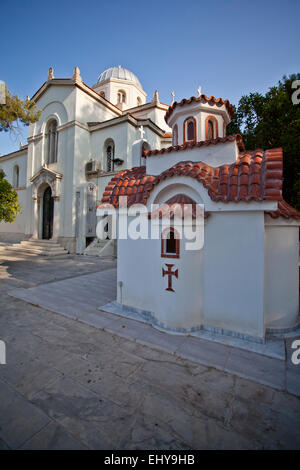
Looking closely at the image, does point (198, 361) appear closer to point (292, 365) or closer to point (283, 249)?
point (292, 365)

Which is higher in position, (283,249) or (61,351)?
(283,249)

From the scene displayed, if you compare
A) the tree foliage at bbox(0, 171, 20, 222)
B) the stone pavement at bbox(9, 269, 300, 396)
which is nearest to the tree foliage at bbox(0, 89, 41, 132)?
the tree foliage at bbox(0, 171, 20, 222)

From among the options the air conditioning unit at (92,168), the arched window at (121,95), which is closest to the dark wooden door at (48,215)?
the air conditioning unit at (92,168)

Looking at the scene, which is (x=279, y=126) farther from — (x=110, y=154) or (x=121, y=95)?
(x=121, y=95)

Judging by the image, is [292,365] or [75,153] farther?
[75,153]

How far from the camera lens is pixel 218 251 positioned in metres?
4.17

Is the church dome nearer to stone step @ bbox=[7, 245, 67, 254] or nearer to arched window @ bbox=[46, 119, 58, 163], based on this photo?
arched window @ bbox=[46, 119, 58, 163]

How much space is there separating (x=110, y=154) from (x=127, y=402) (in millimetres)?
16687

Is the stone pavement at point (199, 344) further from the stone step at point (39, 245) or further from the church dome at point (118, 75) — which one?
the church dome at point (118, 75)

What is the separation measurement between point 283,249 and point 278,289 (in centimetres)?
83

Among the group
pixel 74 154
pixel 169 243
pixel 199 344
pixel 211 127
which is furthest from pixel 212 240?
pixel 74 154

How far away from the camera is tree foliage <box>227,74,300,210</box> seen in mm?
10006
